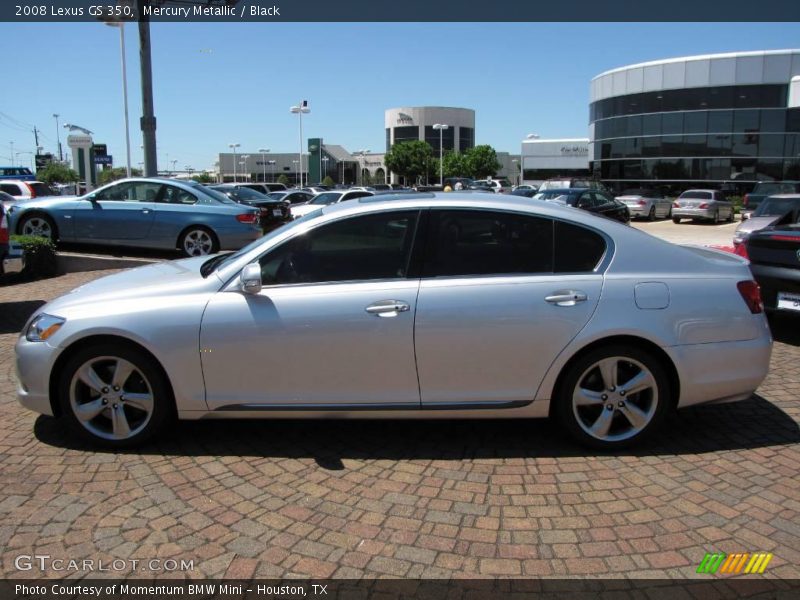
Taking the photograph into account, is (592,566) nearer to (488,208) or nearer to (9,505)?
(488,208)

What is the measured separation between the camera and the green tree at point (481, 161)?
95875mm

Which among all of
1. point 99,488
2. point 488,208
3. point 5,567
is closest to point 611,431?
point 488,208

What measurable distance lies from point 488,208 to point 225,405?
6.67 ft

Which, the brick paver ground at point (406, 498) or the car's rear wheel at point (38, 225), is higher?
the car's rear wheel at point (38, 225)

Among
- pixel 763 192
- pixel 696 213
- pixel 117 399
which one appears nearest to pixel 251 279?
pixel 117 399

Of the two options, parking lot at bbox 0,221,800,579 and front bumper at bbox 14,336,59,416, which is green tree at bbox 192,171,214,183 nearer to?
front bumper at bbox 14,336,59,416

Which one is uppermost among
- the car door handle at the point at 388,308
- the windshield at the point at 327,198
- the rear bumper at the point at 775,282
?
the windshield at the point at 327,198

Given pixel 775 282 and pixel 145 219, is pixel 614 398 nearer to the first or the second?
pixel 775 282

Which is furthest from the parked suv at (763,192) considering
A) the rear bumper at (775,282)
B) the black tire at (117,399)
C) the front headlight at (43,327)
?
the front headlight at (43,327)

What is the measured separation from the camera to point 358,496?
355cm

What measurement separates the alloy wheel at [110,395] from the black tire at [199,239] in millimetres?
8080

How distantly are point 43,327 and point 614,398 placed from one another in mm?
3541

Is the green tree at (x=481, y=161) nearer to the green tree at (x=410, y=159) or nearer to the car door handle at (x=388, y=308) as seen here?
the green tree at (x=410, y=159)

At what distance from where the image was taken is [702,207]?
2834 centimetres
